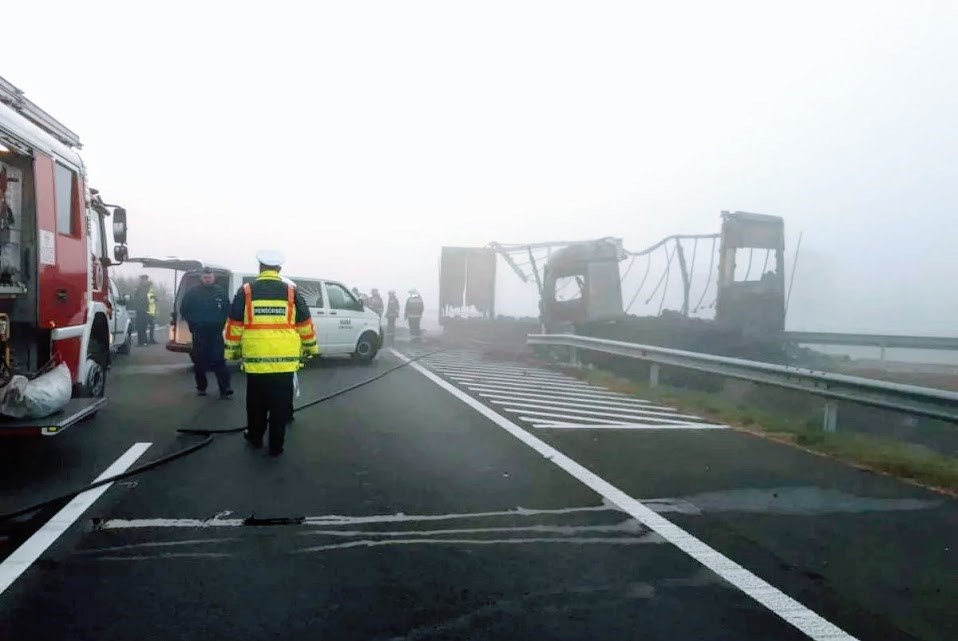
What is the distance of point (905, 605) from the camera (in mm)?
→ 4062

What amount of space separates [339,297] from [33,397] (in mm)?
11144

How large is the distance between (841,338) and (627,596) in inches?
746

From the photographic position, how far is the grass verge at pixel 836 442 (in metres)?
7.17

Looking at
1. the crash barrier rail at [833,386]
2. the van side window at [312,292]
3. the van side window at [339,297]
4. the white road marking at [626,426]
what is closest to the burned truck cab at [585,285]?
the van side window at [339,297]

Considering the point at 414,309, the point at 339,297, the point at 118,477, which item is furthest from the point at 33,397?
the point at 414,309

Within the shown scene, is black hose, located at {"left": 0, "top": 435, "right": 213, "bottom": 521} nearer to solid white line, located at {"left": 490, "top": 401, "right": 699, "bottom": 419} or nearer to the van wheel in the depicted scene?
solid white line, located at {"left": 490, "top": 401, "right": 699, "bottom": 419}

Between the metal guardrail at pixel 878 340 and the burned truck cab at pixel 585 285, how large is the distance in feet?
15.5

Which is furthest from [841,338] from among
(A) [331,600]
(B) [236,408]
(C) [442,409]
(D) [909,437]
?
(A) [331,600]

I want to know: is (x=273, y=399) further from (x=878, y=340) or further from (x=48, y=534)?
(x=878, y=340)

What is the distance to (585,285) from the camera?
21969 millimetres

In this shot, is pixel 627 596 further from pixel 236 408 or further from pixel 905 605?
pixel 236 408

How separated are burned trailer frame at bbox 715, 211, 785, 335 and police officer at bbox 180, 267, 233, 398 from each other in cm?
1238

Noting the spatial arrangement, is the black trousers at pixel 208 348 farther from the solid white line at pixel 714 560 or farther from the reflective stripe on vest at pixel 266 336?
the solid white line at pixel 714 560

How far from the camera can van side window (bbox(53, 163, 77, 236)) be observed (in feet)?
25.3
